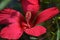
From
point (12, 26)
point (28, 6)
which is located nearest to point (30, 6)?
point (28, 6)

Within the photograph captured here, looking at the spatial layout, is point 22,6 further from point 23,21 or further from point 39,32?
point 39,32

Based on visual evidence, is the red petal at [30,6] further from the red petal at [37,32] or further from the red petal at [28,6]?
the red petal at [37,32]

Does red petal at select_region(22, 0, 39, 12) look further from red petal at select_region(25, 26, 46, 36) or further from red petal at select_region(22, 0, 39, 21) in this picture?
red petal at select_region(25, 26, 46, 36)

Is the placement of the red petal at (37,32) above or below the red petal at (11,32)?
above

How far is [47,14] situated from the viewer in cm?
52

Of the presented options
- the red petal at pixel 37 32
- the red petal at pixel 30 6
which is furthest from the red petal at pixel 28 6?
the red petal at pixel 37 32

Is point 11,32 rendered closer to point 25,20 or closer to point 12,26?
point 12,26

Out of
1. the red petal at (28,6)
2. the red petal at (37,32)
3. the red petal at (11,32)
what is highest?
the red petal at (28,6)

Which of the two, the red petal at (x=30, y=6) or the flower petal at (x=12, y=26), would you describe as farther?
the red petal at (x=30, y=6)

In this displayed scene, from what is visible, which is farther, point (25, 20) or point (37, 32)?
point (25, 20)

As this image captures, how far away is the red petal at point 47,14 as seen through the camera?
50cm

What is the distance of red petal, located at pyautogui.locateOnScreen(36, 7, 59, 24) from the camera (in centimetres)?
50

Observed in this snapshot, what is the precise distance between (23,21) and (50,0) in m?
0.11

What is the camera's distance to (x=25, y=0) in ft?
1.82
